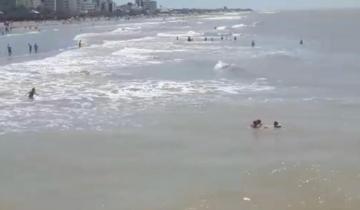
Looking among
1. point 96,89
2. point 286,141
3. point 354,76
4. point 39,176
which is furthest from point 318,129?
point 354,76

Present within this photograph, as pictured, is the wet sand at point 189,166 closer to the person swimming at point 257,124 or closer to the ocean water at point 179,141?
the ocean water at point 179,141

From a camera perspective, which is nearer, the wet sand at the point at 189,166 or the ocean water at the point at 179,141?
the wet sand at the point at 189,166

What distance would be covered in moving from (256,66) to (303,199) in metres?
26.4

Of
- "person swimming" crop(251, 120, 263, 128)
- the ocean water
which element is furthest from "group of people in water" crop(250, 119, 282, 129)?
the ocean water

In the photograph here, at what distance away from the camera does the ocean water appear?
11531mm

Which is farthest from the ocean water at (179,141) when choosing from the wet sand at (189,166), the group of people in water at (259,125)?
the group of people in water at (259,125)

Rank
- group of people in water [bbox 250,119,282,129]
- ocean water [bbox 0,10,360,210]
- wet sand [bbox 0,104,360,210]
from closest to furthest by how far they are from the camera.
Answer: wet sand [bbox 0,104,360,210] → ocean water [bbox 0,10,360,210] → group of people in water [bbox 250,119,282,129]

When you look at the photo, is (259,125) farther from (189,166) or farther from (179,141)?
(189,166)

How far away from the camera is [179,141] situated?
1630 cm

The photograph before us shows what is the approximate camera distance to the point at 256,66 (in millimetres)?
37094

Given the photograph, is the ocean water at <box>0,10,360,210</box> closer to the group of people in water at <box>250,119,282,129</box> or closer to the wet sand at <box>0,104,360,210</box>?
the wet sand at <box>0,104,360,210</box>

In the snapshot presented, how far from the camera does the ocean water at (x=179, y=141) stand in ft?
37.8

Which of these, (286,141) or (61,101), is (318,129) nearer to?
(286,141)

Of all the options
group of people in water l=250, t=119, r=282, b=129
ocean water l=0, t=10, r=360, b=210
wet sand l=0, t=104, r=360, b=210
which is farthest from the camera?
group of people in water l=250, t=119, r=282, b=129
